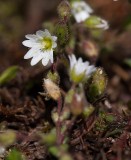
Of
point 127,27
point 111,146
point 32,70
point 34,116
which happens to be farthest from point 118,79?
point 111,146

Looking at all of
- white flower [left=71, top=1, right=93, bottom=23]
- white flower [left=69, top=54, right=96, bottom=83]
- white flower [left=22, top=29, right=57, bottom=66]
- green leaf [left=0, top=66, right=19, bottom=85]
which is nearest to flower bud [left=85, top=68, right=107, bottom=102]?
white flower [left=69, top=54, right=96, bottom=83]

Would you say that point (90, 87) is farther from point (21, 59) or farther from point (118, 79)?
point (21, 59)

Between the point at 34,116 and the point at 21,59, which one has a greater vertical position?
the point at 21,59

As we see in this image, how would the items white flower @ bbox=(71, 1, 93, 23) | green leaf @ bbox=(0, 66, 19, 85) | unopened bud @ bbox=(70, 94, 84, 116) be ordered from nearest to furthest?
unopened bud @ bbox=(70, 94, 84, 116) < green leaf @ bbox=(0, 66, 19, 85) < white flower @ bbox=(71, 1, 93, 23)

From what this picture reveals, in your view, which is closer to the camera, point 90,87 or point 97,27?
point 90,87

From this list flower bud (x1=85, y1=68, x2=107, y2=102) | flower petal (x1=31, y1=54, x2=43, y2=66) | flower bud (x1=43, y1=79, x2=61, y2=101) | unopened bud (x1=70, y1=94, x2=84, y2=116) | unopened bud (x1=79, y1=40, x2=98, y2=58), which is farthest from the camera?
unopened bud (x1=79, y1=40, x2=98, y2=58)

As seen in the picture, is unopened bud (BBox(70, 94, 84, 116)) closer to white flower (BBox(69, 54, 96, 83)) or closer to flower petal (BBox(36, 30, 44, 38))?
white flower (BBox(69, 54, 96, 83))
